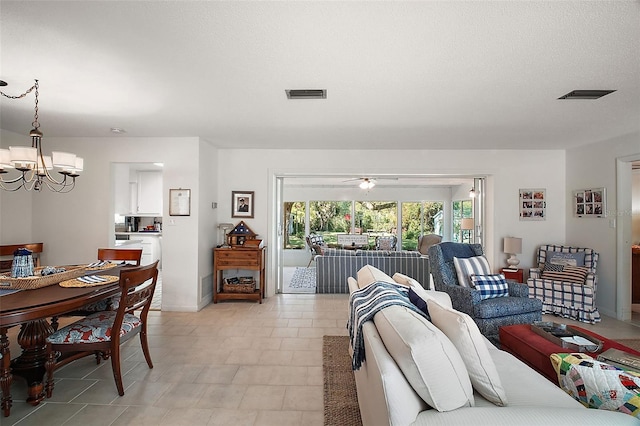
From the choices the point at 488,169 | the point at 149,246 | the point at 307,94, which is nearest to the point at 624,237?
the point at 488,169

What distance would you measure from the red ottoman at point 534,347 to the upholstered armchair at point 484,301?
569mm

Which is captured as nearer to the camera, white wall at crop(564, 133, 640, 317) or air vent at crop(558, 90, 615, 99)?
air vent at crop(558, 90, 615, 99)

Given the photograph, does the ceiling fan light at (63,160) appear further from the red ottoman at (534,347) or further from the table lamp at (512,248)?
the table lamp at (512,248)

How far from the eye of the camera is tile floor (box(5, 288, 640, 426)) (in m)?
2.09

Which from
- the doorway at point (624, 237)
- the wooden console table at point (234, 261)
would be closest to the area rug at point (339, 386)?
the wooden console table at point (234, 261)

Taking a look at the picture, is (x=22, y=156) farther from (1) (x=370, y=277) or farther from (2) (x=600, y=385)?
(2) (x=600, y=385)

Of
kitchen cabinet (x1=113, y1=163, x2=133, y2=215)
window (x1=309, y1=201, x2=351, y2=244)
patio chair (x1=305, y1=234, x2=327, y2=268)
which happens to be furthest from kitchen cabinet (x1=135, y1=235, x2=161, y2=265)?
window (x1=309, y1=201, x2=351, y2=244)

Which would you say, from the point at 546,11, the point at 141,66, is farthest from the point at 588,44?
the point at 141,66

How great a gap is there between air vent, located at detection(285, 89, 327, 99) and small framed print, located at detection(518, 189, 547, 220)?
13.1 ft

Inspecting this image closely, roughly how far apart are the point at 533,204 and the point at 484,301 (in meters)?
2.61

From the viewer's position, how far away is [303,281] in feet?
21.8

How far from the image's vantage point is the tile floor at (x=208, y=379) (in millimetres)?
2086

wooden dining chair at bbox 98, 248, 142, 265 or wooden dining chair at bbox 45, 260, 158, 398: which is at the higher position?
wooden dining chair at bbox 98, 248, 142, 265

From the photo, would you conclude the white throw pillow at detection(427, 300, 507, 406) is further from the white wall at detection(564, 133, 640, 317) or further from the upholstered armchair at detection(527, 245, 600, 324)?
the white wall at detection(564, 133, 640, 317)
